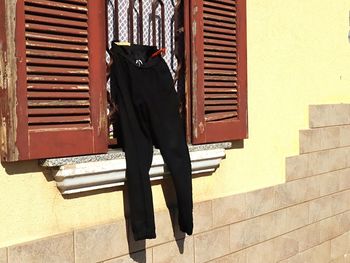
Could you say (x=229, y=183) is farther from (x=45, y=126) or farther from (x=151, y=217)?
(x=45, y=126)

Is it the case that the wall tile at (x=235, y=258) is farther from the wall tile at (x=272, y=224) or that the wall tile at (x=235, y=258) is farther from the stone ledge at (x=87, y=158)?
the stone ledge at (x=87, y=158)

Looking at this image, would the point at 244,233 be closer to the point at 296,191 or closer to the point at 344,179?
the point at 296,191

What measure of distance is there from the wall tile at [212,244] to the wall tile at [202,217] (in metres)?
0.05

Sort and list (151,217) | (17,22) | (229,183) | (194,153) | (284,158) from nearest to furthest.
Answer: (17,22), (151,217), (194,153), (229,183), (284,158)

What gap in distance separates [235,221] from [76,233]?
1.44m

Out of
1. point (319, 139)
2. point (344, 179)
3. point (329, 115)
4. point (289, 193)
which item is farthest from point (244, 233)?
point (344, 179)

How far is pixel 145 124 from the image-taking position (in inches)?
130

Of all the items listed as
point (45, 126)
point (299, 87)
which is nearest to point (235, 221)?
point (299, 87)

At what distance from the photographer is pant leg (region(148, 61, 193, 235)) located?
3.33m

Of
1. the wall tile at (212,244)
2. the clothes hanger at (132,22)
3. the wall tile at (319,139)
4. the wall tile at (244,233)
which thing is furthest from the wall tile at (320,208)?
the clothes hanger at (132,22)

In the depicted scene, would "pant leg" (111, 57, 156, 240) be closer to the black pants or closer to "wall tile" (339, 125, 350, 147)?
the black pants

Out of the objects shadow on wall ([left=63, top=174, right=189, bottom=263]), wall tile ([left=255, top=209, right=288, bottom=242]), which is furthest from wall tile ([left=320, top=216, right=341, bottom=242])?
shadow on wall ([left=63, top=174, right=189, bottom=263])

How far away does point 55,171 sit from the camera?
9.54ft

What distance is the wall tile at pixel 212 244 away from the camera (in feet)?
12.6
